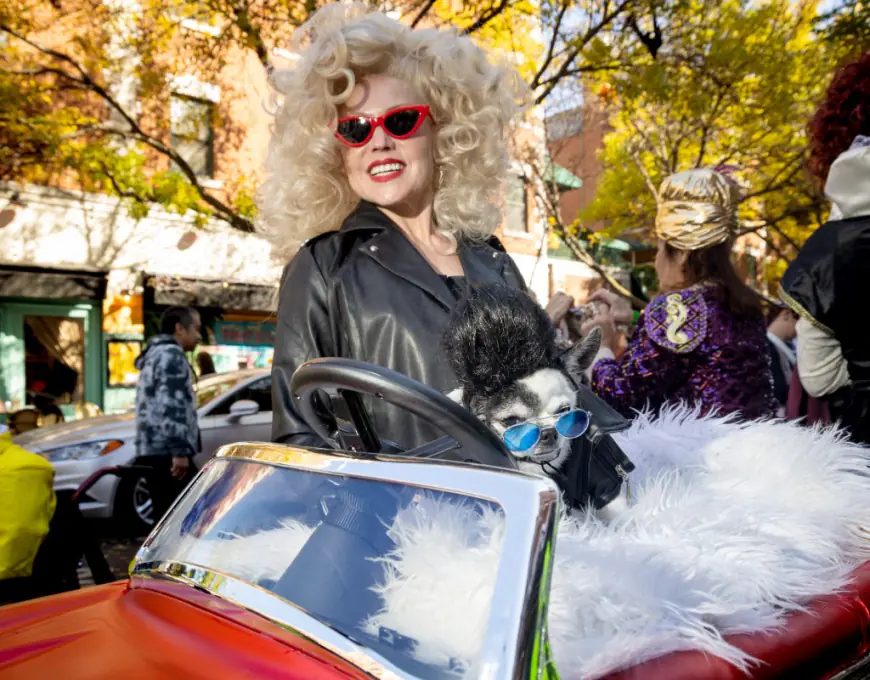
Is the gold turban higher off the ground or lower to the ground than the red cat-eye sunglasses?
lower

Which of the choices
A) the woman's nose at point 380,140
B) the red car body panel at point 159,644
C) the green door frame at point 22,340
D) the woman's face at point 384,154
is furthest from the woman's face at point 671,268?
the green door frame at point 22,340

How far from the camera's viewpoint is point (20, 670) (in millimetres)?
1046

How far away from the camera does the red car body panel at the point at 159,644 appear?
3.30ft

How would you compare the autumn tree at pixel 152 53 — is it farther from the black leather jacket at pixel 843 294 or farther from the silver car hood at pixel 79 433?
the black leather jacket at pixel 843 294

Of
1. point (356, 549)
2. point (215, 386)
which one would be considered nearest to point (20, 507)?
point (356, 549)

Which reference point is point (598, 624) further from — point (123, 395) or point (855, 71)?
point (123, 395)

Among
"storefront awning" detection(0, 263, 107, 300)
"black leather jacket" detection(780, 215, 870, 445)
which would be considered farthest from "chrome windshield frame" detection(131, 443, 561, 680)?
"storefront awning" detection(0, 263, 107, 300)

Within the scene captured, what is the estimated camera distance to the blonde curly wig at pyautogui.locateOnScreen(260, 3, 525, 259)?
2014mm

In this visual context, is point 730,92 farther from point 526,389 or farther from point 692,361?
point 526,389

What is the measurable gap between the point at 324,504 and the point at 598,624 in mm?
475

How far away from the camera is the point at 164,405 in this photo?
530cm

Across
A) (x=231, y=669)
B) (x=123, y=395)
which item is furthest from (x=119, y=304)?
(x=231, y=669)

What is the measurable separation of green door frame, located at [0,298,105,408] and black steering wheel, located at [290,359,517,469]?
37.0 feet

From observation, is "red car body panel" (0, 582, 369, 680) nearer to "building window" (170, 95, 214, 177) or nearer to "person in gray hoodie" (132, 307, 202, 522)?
"person in gray hoodie" (132, 307, 202, 522)
